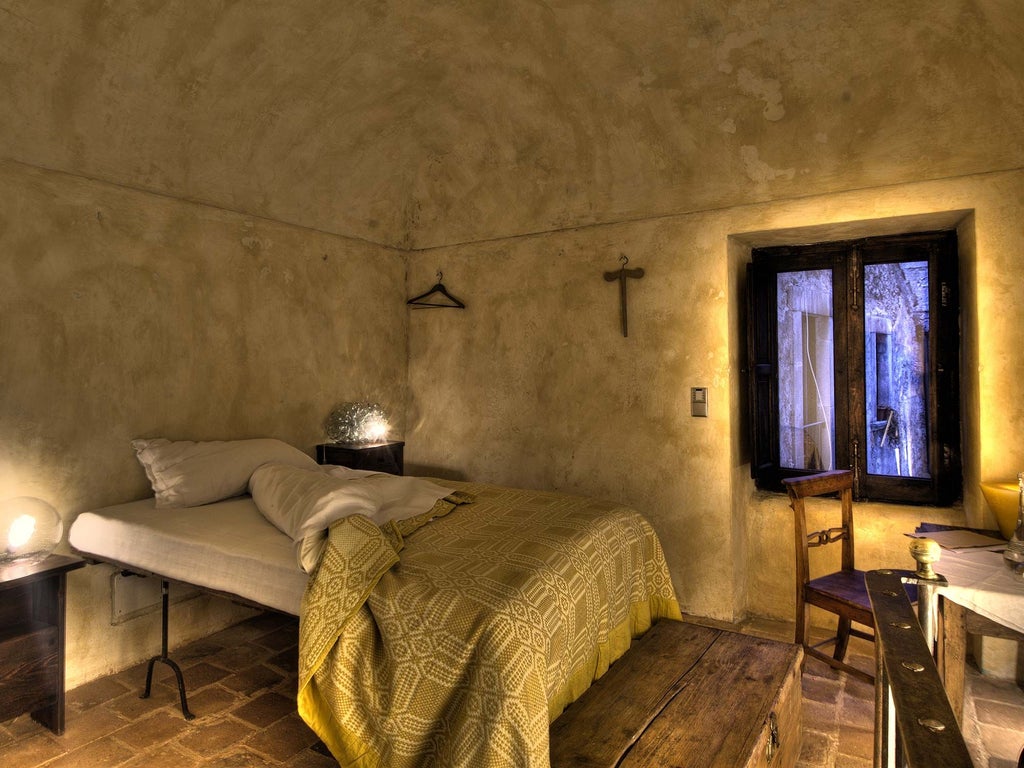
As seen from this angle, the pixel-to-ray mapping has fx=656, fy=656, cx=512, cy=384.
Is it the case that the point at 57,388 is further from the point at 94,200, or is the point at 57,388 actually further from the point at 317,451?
the point at 317,451

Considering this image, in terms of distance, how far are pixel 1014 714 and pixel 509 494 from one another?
2506 millimetres

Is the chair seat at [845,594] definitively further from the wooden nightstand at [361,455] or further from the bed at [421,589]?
the wooden nightstand at [361,455]

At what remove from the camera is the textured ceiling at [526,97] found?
10.1 ft

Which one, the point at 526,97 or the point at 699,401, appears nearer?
the point at 699,401

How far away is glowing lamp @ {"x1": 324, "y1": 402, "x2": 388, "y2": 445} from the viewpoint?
177 inches

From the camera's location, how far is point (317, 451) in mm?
4477

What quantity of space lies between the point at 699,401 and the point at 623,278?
3.04 ft

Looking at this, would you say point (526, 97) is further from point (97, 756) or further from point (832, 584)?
point (97, 756)

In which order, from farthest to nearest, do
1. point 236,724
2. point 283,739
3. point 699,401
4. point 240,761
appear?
point 699,401, point 236,724, point 283,739, point 240,761

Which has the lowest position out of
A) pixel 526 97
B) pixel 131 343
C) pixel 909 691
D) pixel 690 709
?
pixel 690 709

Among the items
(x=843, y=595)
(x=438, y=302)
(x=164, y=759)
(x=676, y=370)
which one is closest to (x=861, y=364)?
(x=676, y=370)

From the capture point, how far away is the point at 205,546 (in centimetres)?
264

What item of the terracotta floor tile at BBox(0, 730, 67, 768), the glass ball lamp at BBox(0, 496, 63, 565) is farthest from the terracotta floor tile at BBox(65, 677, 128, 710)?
the glass ball lamp at BBox(0, 496, 63, 565)

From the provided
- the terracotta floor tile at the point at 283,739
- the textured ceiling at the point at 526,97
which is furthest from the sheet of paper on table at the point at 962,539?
the terracotta floor tile at the point at 283,739
